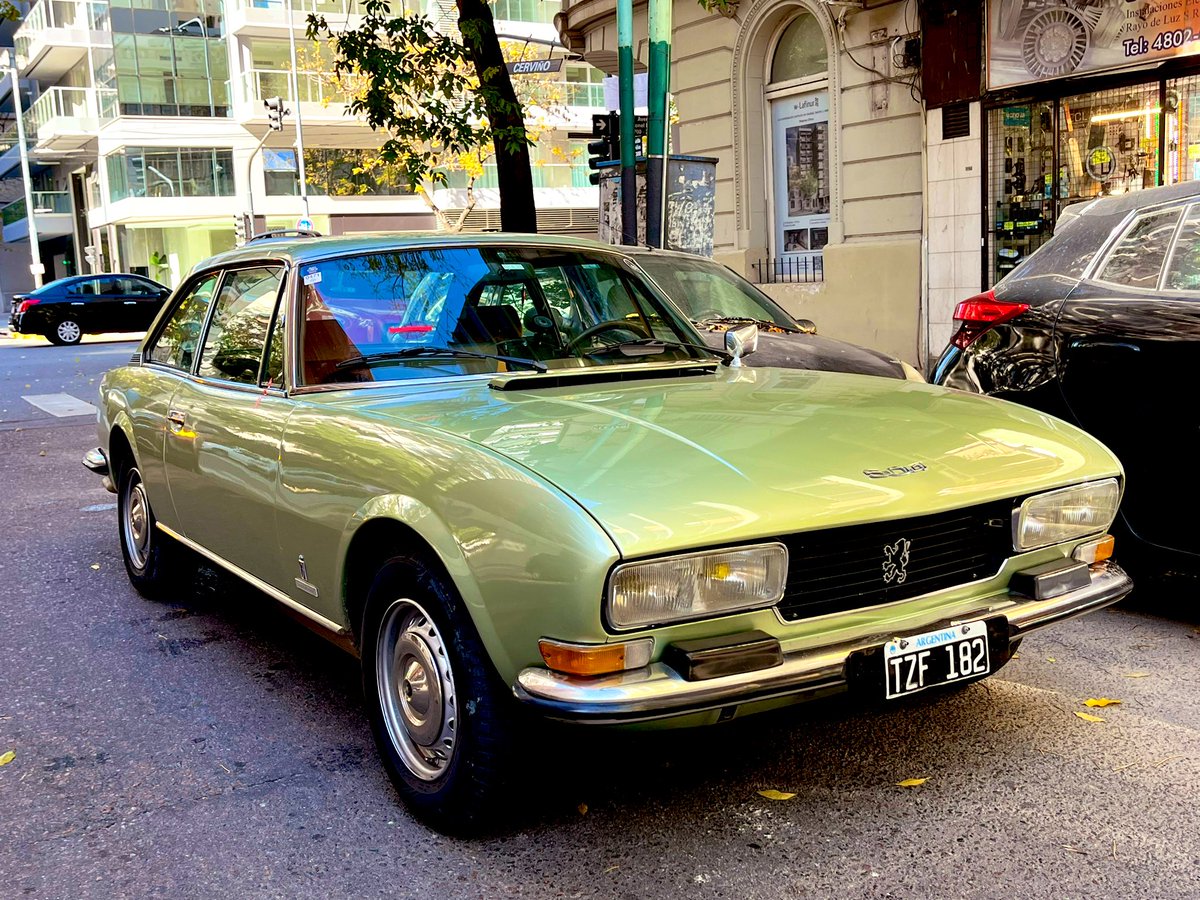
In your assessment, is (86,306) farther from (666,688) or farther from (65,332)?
(666,688)

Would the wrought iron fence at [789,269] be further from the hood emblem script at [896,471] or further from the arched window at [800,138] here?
the hood emblem script at [896,471]

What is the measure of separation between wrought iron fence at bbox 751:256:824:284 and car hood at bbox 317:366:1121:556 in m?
12.3

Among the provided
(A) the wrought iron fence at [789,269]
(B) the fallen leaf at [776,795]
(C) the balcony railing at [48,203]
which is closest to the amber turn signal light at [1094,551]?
(B) the fallen leaf at [776,795]

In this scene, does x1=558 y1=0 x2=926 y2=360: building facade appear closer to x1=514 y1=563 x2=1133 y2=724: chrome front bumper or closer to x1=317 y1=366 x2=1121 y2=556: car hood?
x1=317 y1=366 x2=1121 y2=556: car hood

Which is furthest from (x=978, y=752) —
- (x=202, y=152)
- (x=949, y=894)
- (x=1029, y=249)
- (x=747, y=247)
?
(x=202, y=152)

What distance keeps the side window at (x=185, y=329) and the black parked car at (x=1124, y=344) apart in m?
3.26

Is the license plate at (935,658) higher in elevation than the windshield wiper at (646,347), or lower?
lower

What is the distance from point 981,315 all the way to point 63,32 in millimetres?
49805

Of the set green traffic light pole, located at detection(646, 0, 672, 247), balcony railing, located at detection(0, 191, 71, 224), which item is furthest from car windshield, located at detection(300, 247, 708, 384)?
balcony railing, located at detection(0, 191, 71, 224)

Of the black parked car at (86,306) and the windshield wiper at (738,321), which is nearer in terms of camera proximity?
the windshield wiper at (738,321)

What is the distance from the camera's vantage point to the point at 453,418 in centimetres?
334

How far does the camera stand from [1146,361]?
180 inches

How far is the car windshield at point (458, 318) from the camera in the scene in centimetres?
396

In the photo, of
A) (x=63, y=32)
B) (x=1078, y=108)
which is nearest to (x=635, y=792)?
(x=1078, y=108)
